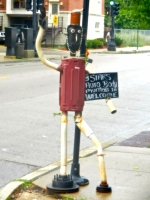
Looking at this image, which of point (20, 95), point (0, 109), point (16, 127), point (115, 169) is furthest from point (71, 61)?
point (20, 95)

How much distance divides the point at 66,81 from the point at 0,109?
23.4 feet

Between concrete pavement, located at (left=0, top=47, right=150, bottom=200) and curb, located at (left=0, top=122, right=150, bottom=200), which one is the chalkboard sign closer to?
concrete pavement, located at (left=0, top=47, right=150, bottom=200)

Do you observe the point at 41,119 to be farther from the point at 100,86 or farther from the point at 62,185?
the point at 62,185

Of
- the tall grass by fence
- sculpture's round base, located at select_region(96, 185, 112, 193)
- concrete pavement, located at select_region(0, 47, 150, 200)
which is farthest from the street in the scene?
the tall grass by fence

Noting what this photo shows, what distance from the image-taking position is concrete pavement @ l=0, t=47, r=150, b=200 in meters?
6.45

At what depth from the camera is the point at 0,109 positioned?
43.4 feet

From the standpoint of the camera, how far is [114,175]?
24.2 ft

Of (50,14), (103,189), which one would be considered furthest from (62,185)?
(50,14)

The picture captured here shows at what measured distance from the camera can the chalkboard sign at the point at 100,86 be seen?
6906 millimetres

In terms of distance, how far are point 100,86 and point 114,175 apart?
1.22 m

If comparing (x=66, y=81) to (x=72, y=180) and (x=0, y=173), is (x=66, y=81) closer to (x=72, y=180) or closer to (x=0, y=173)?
(x=72, y=180)

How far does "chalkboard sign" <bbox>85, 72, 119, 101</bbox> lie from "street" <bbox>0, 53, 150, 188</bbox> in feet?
5.22

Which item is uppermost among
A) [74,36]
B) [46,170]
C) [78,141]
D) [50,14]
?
[50,14]

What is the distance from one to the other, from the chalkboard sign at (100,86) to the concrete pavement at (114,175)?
3.48 ft
